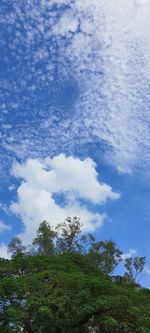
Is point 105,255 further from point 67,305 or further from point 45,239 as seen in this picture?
point 67,305

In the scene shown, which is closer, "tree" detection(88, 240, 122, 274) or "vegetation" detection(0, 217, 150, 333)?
"vegetation" detection(0, 217, 150, 333)

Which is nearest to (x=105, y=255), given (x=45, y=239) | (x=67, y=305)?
(x=45, y=239)

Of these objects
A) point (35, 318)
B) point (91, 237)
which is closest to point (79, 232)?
point (91, 237)

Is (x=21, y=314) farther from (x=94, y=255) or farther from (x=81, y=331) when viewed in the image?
(x=94, y=255)

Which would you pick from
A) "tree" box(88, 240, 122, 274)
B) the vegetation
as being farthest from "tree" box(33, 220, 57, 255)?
the vegetation

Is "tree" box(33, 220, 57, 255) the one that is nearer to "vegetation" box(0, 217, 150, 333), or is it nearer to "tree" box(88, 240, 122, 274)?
"tree" box(88, 240, 122, 274)

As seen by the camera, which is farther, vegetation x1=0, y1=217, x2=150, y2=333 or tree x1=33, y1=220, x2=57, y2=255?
tree x1=33, y1=220, x2=57, y2=255

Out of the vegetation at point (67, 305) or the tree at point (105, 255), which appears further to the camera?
the tree at point (105, 255)

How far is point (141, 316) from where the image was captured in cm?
1894

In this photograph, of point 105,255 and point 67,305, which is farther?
point 105,255

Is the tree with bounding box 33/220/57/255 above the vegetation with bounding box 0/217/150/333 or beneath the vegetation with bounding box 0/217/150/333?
above

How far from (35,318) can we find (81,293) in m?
2.54

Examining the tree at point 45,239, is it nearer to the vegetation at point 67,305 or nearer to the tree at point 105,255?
the tree at point 105,255

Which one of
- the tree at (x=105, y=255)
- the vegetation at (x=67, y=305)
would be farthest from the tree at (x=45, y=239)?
the vegetation at (x=67, y=305)
